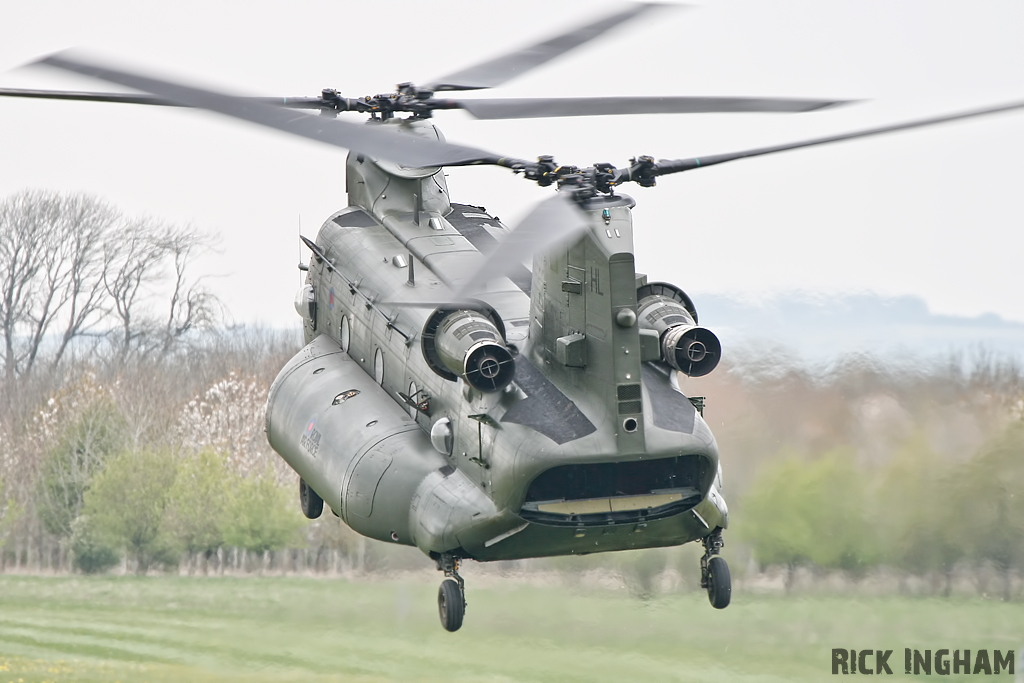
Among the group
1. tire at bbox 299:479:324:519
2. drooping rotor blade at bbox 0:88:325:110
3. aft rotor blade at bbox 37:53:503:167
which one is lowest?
tire at bbox 299:479:324:519

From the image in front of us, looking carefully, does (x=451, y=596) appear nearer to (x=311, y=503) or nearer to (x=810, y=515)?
(x=311, y=503)

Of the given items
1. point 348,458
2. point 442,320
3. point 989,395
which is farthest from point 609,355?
point 989,395

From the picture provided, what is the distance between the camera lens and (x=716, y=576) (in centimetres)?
2223

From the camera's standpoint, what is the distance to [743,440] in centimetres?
2938

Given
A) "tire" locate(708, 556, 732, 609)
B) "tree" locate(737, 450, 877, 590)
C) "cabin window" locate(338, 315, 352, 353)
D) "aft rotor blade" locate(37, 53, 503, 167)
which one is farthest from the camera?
"tree" locate(737, 450, 877, 590)

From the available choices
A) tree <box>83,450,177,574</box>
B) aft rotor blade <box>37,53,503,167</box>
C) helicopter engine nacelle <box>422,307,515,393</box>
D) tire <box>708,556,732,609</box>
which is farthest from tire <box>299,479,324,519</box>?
tree <box>83,450,177,574</box>

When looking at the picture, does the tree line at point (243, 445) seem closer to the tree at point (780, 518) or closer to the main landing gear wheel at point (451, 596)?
the tree at point (780, 518)

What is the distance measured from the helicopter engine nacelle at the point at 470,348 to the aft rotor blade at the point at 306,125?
107 inches

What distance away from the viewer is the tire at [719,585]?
2220cm

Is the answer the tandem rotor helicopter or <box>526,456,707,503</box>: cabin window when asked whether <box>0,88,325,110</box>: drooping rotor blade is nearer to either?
the tandem rotor helicopter

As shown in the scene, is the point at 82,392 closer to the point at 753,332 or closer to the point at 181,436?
the point at 181,436

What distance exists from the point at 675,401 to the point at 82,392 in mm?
22632

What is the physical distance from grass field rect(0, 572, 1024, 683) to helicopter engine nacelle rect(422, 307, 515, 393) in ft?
24.4

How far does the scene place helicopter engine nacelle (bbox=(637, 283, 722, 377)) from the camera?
2097 centimetres
